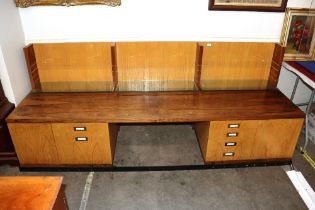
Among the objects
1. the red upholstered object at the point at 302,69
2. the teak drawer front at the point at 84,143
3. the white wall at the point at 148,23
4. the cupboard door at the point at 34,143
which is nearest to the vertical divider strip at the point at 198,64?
the white wall at the point at 148,23

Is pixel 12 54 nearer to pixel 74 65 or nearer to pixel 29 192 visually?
pixel 74 65

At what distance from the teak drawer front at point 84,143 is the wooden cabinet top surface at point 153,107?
0.27 ft

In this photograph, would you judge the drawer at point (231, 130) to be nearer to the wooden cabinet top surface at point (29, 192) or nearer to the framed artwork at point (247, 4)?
the framed artwork at point (247, 4)

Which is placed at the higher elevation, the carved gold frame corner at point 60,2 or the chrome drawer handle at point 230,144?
the carved gold frame corner at point 60,2

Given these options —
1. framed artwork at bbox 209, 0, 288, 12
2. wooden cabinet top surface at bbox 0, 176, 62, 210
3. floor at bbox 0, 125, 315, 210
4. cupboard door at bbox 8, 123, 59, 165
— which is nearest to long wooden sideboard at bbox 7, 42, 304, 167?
cupboard door at bbox 8, 123, 59, 165

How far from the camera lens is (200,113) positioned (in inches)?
89.4

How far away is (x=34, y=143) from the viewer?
226cm

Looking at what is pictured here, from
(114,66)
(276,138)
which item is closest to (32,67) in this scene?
(114,66)

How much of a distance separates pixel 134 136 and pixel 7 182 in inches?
64.5

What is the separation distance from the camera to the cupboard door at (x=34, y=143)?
218 centimetres

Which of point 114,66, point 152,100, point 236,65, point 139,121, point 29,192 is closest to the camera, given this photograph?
point 29,192

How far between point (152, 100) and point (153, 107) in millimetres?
133

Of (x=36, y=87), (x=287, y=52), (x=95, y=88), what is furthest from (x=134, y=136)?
(x=287, y=52)

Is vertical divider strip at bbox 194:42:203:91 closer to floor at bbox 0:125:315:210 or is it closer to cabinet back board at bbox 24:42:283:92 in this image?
cabinet back board at bbox 24:42:283:92
